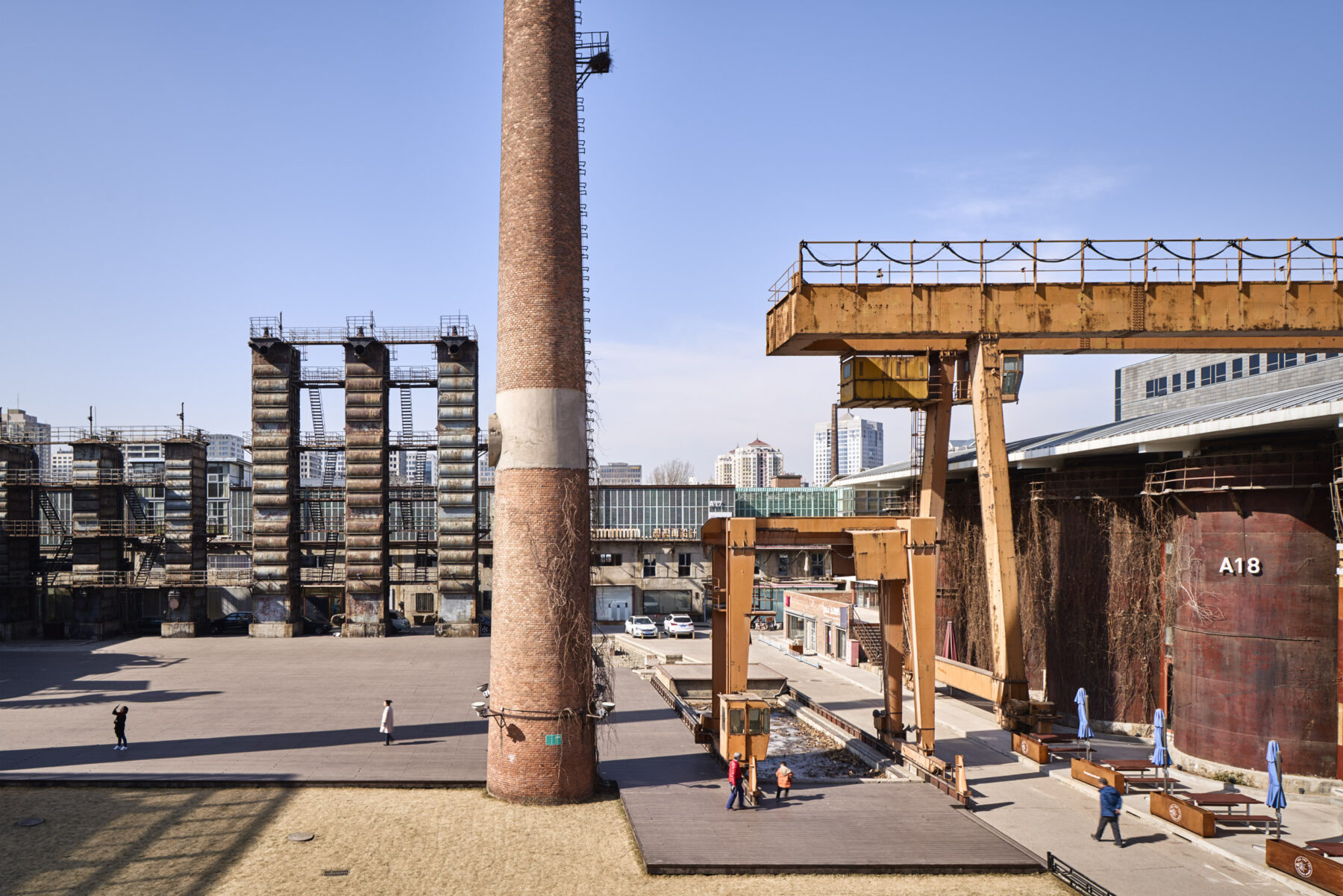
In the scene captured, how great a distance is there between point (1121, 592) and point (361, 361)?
3817 cm

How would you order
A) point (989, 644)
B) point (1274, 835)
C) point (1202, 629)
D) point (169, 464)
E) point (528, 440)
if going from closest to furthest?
point (1274, 835)
point (528, 440)
point (1202, 629)
point (989, 644)
point (169, 464)

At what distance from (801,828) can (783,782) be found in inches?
74.1

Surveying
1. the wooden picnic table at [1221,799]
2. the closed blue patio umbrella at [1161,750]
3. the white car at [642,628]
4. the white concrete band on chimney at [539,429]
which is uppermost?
the white concrete band on chimney at [539,429]

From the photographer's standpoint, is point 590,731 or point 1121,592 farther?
point 1121,592

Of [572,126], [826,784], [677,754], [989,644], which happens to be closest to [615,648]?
[989,644]

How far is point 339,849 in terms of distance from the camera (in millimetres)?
17766

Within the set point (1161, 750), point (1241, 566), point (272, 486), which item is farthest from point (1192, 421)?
point (272, 486)

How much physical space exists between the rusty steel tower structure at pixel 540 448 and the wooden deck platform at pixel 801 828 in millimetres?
2366

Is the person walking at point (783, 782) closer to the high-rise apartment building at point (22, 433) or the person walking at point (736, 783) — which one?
the person walking at point (736, 783)

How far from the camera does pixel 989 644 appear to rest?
→ 34.8m

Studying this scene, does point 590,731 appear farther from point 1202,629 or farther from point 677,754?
point 1202,629

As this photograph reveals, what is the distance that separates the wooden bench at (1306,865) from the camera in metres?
15.6

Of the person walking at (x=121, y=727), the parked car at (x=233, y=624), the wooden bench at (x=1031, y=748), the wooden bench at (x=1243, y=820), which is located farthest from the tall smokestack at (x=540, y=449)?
the parked car at (x=233, y=624)

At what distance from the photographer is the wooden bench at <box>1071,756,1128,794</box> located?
70.2ft
